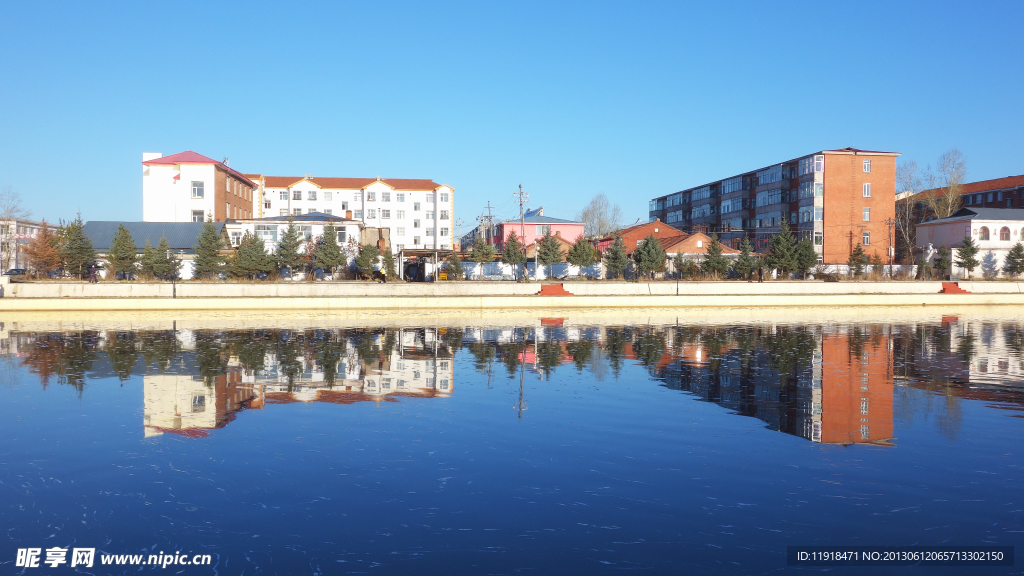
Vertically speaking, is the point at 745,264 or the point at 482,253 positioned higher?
the point at 482,253

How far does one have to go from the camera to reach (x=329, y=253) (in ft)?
187

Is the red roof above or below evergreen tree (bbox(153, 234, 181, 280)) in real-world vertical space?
above

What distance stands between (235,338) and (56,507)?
22048 mm

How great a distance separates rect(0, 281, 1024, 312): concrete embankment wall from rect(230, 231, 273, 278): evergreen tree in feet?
16.2

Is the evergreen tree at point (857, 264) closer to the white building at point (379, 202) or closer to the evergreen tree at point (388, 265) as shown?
the evergreen tree at point (388, 265)

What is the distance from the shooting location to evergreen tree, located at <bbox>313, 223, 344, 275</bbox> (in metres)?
56.8

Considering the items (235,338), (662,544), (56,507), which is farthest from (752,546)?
(235,338)

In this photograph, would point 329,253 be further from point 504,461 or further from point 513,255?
point 504,461

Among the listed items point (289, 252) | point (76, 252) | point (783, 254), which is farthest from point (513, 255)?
point (76, 252)

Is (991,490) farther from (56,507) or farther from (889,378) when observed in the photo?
(56,507)

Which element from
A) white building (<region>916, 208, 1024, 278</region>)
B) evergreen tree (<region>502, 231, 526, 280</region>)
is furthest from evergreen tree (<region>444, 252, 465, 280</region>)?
white building (<region>916, 208, 1024, 278</region>)

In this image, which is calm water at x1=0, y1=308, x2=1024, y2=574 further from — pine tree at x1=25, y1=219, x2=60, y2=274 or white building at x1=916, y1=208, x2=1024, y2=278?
white building at x1=916, y1=208, x2=1024, y2=278

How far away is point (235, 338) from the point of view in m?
31.0

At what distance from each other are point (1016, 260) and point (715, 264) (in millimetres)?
30759
